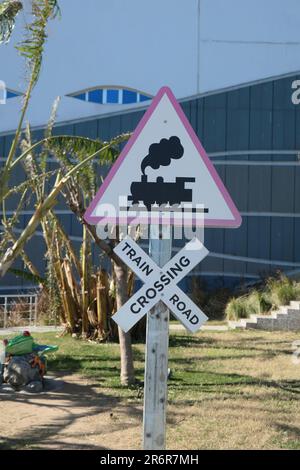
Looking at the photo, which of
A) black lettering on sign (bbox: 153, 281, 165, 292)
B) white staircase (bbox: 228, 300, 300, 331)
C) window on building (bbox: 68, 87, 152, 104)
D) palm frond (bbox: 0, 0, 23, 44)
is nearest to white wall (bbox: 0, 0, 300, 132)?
window on building (bbox: 68, 87, 152, 104)

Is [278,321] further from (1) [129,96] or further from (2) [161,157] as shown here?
(2) [161,157]

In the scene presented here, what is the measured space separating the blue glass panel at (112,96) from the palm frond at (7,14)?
1661 cm

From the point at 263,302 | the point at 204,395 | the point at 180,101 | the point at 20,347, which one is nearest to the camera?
the point at 204,395

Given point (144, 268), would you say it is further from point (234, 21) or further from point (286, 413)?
point (234, 21)

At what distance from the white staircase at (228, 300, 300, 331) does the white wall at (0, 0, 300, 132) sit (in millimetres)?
10822

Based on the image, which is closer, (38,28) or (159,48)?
(38,28)

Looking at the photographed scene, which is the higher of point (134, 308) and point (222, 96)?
point (222, 96)

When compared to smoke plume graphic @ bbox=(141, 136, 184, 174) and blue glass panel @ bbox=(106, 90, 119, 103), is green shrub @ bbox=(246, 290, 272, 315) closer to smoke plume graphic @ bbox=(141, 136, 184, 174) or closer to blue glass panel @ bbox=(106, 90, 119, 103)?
blue glass panel @ bbox=(106, 90, 119, 103)

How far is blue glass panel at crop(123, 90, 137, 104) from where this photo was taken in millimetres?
26172

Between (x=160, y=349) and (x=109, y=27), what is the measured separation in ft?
77.4

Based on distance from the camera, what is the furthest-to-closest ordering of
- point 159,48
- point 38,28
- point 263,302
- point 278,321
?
1. point 159,48
2. point 263,302
3. point 278,321
4. point 38,28

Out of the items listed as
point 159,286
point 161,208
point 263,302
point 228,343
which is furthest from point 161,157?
point 263,302

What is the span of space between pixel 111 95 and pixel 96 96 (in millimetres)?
559

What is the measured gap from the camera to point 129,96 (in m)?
26.2
